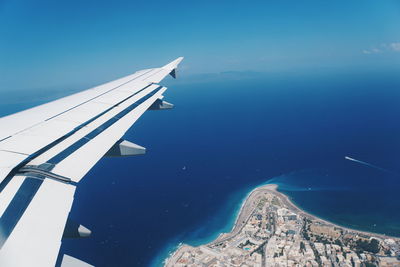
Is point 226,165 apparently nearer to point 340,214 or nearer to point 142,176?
point 142,176

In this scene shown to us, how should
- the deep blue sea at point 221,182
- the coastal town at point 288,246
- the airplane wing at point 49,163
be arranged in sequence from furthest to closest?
the deep blue sea at point 221,182 → the coastal town at point 288,246 → the airplane wing at point 49,163

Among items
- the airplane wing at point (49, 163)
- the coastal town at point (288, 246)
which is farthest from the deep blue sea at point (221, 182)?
the airplane wing at point (49, 163)

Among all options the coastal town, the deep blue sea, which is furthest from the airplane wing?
the deep blue sea

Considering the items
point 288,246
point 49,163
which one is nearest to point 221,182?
point 288,246

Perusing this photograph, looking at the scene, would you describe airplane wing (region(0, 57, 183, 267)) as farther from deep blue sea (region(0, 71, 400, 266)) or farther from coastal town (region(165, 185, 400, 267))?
deep blue sea (region(0, 71, 400, 266))

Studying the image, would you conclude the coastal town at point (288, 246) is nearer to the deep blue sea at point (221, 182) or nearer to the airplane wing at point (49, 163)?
the deep blue sea at point (221, 182)

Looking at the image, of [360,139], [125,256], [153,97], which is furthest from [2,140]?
[360,139]

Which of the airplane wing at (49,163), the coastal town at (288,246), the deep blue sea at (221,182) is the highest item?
the airplane wing at (49,163)
